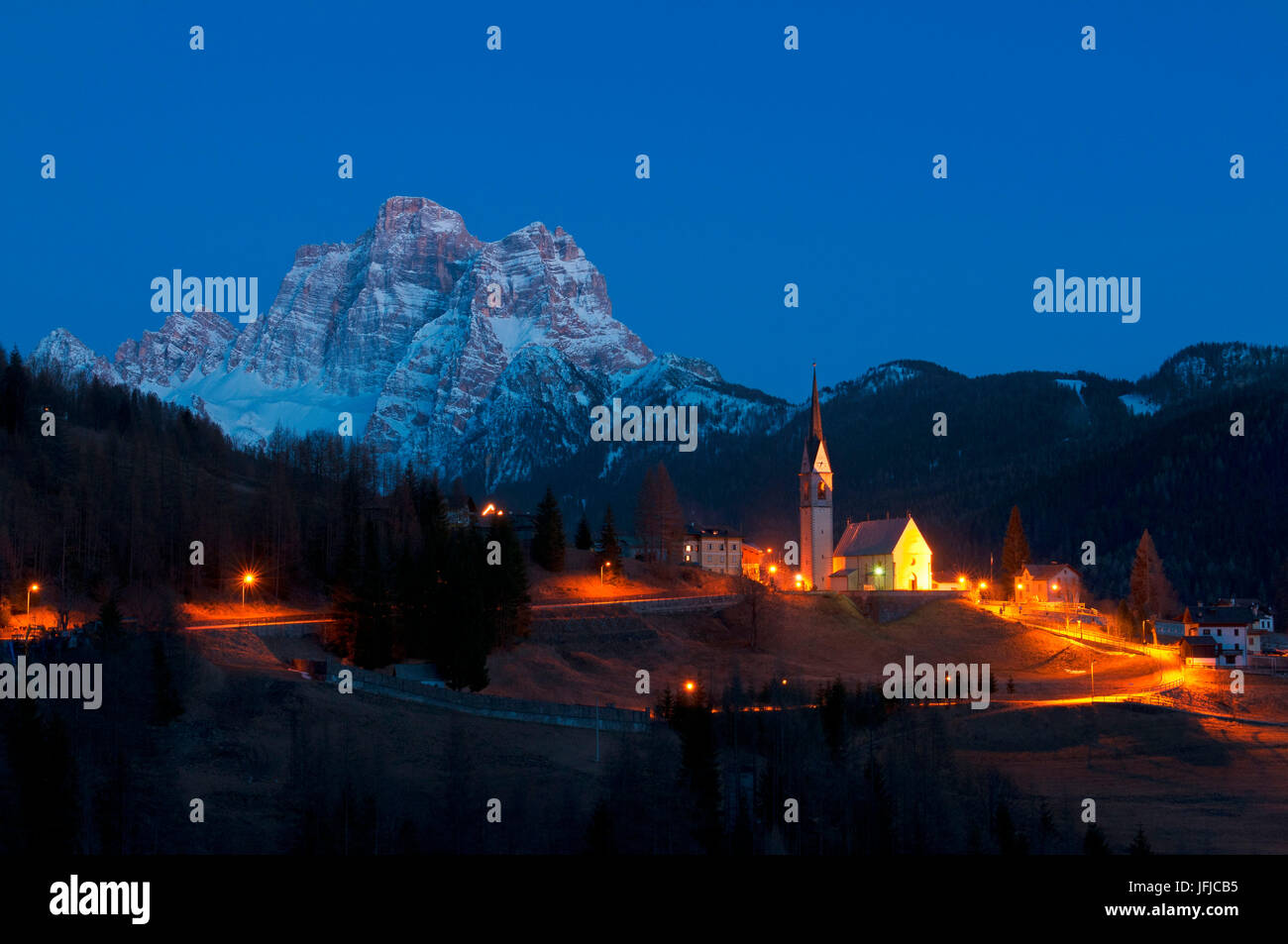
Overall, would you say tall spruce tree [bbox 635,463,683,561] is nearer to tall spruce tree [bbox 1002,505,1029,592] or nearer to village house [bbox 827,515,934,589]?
village house [bbox 827,515,934,589]

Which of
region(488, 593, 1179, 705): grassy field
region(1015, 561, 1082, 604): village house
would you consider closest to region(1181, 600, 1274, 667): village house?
region(488, 593, 1179, 705): grassy field

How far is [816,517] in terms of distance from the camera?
126688mm

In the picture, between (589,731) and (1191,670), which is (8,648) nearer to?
(589,731)

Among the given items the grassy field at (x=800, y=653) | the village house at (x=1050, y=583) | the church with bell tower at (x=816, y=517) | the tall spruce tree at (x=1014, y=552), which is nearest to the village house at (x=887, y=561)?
the church with bell tower at (x=816, y=517)

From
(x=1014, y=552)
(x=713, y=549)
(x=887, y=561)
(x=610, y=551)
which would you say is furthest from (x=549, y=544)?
(x=1014, y=552)

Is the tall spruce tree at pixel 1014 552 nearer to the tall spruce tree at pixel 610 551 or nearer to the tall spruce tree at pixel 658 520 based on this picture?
the tall spruce tree at pixel 658 520

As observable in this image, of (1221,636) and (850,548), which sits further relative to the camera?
(850,548)

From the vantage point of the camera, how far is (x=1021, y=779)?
60938 millimetres

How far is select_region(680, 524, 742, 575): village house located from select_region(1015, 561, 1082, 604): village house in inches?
942

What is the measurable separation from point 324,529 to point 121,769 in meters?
47.4

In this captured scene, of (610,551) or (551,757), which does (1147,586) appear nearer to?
(610,551)

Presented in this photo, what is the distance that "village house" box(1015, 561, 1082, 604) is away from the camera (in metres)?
124

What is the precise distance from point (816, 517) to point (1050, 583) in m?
20.9
